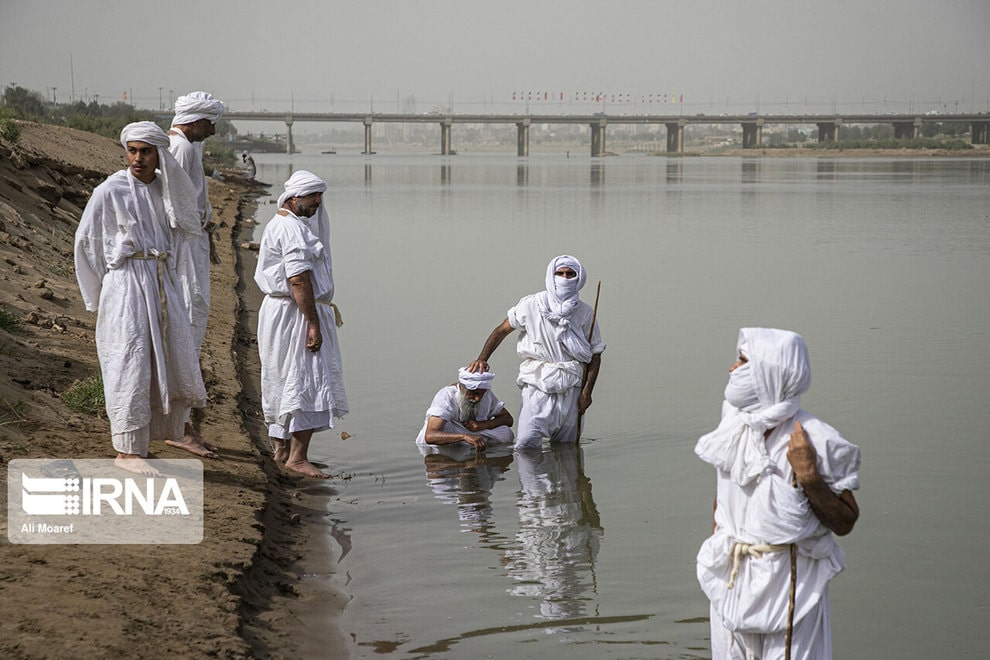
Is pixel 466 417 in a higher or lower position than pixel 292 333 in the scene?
lower

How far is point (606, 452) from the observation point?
8.80m

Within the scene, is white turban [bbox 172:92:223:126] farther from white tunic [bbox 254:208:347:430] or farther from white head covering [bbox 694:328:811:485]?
white head covering [bbox 694:328:811:485]

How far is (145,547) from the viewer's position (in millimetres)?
5238

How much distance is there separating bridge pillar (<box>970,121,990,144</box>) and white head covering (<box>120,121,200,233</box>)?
150875 mm

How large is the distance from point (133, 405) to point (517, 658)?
2345 mm

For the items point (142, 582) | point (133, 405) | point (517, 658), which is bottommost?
point (517, 658)

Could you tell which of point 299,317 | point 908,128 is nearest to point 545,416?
point 299,317

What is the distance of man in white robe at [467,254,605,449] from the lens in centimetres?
759

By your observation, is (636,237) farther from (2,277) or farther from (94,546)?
(94,546)

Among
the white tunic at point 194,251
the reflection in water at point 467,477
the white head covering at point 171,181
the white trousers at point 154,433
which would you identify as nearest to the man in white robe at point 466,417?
the reflection in water at point 467,477

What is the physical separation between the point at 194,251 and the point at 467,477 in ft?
8.02

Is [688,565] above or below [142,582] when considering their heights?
below

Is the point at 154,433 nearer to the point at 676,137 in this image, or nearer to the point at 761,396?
the point at 761,396

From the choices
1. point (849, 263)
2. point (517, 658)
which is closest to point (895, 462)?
point (517, 658)
